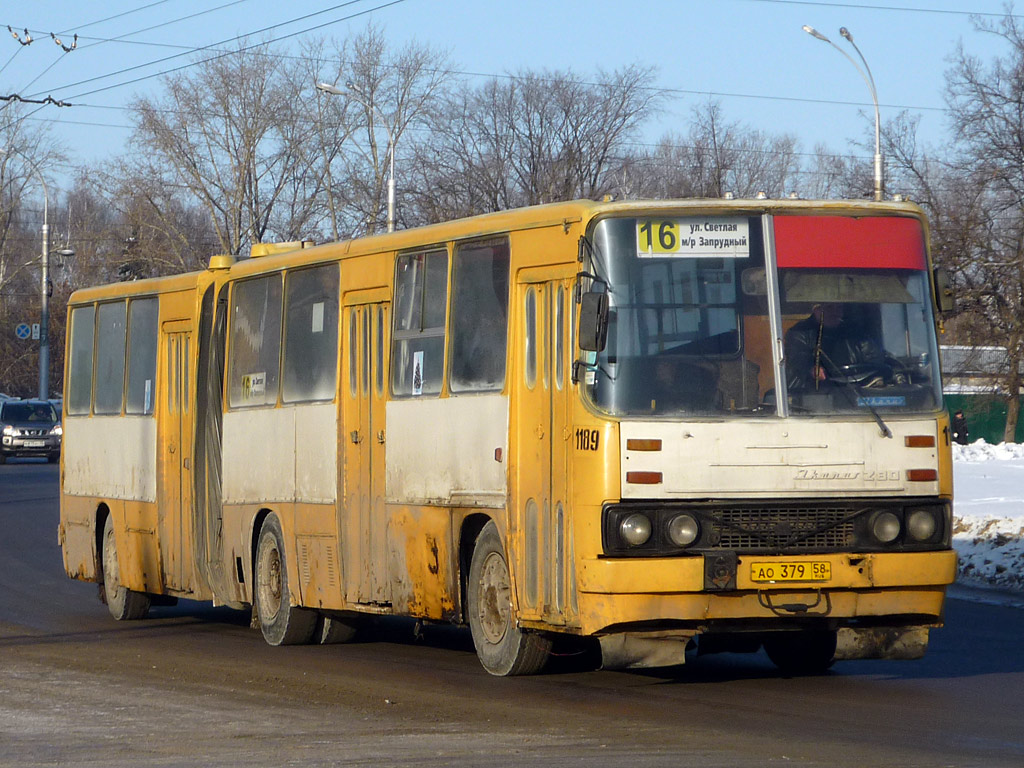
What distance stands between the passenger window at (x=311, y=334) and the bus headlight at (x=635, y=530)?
3.99 m

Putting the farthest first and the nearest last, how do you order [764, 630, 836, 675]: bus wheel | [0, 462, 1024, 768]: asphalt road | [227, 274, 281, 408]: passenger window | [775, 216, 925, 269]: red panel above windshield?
[227, 274, 281, 408]: passenger window → [764, 630, 836, 675]: bus wheel → [775, 216, 925, 269]: red panel above windshield → [0, 462, 1024, 768]: asphalt road

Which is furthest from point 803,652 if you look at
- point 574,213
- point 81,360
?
point 81,360

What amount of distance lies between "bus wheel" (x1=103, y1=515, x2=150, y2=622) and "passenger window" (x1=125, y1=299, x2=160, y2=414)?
1.20 meters

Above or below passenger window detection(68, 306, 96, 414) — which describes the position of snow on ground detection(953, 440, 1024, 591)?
below

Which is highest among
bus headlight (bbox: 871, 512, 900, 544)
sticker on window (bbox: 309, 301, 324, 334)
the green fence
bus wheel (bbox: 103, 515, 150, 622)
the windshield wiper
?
the green fence

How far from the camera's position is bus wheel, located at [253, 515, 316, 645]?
555 inches

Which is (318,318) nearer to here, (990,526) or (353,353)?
(353,353)

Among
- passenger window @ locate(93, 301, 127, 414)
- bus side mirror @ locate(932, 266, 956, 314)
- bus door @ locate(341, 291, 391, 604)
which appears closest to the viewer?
bus side mirror @ locate(932, 266, 956, 314)

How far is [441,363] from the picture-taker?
12.1m

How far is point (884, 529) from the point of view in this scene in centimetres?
1044

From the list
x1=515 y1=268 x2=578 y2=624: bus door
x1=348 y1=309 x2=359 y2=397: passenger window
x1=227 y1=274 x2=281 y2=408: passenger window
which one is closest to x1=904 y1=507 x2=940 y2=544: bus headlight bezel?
x1=515 y1=268 x2=578 y2=624: bus door

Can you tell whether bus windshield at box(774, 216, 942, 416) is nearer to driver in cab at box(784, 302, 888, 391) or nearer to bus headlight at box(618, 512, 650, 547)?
driver in cab at box(784, 302, 888, 391)

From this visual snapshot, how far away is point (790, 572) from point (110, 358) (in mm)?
9450

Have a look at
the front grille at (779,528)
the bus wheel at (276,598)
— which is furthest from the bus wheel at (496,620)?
the bus wheel at (276,598)
